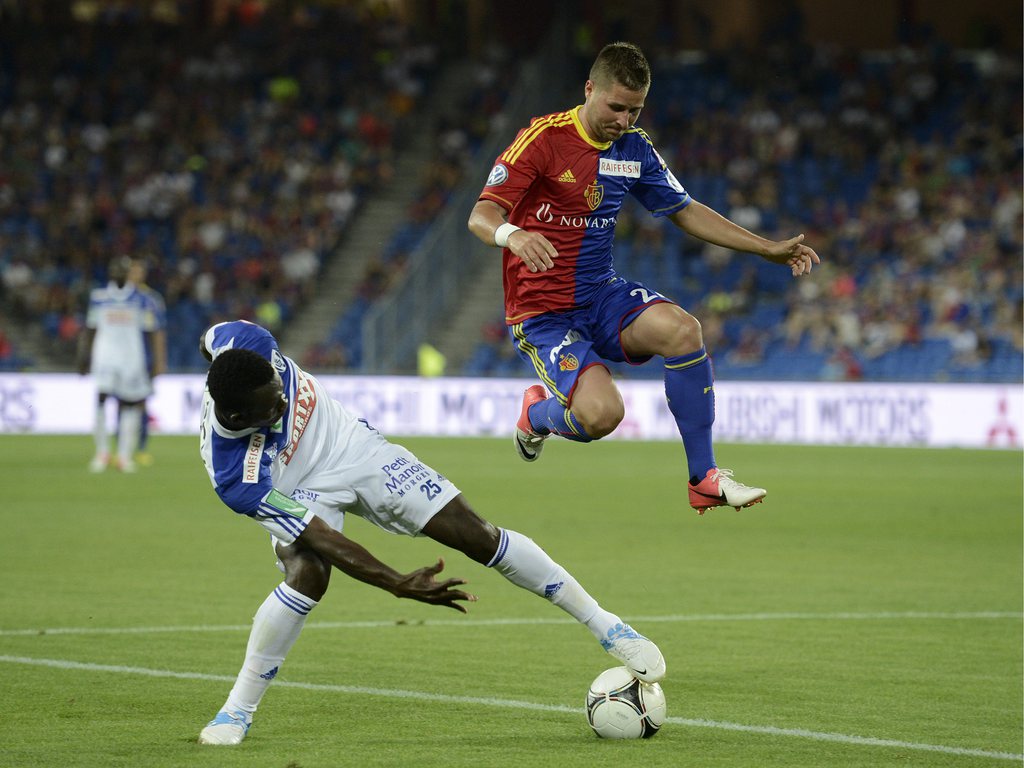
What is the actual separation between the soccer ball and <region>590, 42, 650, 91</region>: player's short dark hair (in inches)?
98.3

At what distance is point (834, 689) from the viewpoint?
24.3 ft

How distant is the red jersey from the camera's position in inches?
286

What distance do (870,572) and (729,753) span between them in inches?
251

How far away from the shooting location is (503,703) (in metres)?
7.02

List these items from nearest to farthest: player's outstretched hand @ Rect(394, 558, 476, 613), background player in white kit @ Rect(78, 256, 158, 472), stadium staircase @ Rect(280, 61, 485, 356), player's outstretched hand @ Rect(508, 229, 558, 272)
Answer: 1. player's outstretched hand @ Rect(394, 558, 476, 613)
2. player's outstretched hand @ Rect(508, 229, 558, 272)
3. background player in white kit @ Rect(78, 256, 158, 472)
4. stadium staircase @ Rect(280, 61, 485, 356)

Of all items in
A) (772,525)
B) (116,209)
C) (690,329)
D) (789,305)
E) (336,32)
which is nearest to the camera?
(690,329)

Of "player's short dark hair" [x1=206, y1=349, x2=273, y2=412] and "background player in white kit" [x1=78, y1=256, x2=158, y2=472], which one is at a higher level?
"player's short dark hair" [x1=206, y1=349, x2=273, y2=412]

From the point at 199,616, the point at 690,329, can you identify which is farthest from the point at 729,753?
the point at 199,616

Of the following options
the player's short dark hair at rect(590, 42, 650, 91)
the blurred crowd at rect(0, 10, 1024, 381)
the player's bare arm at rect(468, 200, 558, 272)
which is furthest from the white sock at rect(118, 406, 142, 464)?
the player's short dark hair at rect(590, 42, 650, 91)

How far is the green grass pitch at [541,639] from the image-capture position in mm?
6195

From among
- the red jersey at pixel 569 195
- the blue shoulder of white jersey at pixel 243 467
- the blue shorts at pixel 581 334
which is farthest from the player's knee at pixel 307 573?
the red jersey at pixel 569 195

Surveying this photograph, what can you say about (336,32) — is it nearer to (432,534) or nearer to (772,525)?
(772,525)

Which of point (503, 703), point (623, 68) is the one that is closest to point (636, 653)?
point (503, 703)

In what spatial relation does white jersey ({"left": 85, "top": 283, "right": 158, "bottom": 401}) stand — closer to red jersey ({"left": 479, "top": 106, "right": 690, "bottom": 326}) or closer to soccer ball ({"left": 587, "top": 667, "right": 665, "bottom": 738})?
red jersey ({"left": 479, "top": 106, "right": 690, "bottom": 326})
